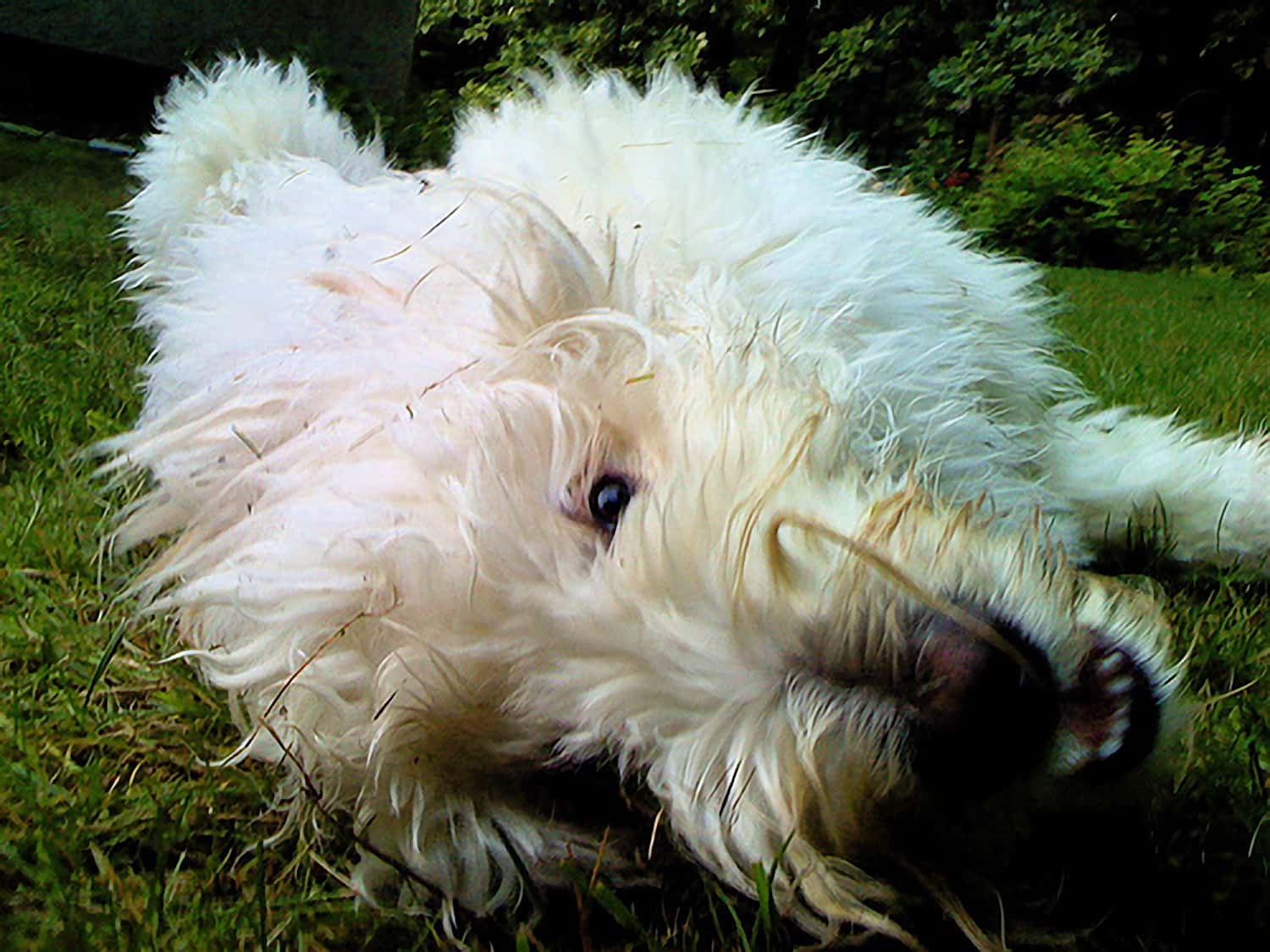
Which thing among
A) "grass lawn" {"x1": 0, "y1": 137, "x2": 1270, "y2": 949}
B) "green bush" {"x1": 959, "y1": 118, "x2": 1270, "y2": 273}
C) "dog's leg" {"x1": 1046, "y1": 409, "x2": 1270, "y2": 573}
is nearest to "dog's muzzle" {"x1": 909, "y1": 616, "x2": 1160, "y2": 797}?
"grass lawn" {"x1": 0, "y1": 137, "x2": 1270, "y2": 949}

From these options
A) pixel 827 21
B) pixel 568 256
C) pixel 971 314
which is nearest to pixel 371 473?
pixel 568 256

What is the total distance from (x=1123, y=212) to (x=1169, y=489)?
10277mm

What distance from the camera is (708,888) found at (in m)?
1.49

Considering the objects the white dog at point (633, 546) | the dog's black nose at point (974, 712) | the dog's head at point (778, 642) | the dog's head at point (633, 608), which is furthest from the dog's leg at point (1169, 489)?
the dog's black nose at point (974, 712)

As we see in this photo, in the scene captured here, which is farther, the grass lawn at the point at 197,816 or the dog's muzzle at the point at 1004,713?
the grass lawn at the point at 197,816

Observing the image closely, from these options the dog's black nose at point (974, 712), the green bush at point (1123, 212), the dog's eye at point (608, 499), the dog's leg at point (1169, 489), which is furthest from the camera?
the green bush at point (1123, 212)

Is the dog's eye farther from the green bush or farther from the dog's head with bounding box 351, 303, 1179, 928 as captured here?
the green bush

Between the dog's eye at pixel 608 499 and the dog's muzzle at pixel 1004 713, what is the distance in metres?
0.44

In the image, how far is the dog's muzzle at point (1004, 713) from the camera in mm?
1359

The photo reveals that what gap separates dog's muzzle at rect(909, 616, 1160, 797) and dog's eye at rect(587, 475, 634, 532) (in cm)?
44

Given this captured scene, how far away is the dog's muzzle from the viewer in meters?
1.36

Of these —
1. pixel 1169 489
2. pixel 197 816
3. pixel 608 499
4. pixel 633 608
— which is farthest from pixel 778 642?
pixel 1169 489

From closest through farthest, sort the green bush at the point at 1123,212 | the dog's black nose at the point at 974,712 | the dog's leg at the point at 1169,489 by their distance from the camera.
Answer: the dog's black nose at the point at 974,712, the dog's leg at the point at 1169,489, the green bush at the point at 1123,212

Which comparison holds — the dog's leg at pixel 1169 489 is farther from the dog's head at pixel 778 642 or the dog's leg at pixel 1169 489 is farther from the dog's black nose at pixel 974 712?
the dog's black nose at pixel 974 712
